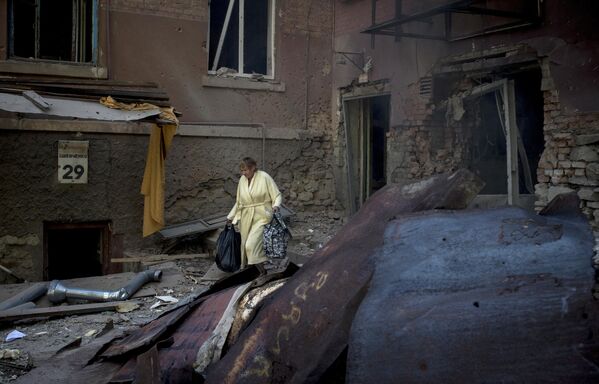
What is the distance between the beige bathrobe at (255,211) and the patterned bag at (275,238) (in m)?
0.07

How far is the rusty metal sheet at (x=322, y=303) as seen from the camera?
2168 mm

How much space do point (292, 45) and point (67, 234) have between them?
532 centimetres

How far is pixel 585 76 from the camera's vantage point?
22.2 feet

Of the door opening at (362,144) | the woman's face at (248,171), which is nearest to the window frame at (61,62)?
the woman's face at (248,171)

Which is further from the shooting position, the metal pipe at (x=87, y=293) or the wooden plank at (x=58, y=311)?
the metal pipe at (x=87, y=293)

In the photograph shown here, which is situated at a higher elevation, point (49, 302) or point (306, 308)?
point (306, 308)

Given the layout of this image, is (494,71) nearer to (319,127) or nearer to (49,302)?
(319,127)

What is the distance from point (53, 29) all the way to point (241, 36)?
319 centimetres

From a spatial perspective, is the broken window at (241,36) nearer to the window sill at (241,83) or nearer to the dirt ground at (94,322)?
the window sill at (241,83)

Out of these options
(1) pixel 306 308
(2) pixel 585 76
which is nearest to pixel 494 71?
(2) pixel 585 76

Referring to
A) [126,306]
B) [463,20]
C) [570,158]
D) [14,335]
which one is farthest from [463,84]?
[14,335]

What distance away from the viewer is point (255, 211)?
301 inches

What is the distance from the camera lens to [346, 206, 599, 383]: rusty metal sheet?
1.74 metres

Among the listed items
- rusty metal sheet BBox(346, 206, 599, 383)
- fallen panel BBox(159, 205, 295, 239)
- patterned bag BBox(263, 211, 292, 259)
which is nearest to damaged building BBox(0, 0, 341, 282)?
fallen panel BBox(159, 205, 295, 239)
